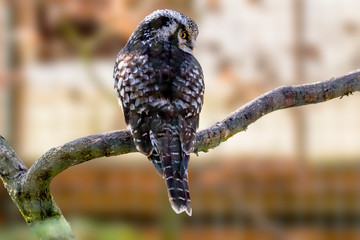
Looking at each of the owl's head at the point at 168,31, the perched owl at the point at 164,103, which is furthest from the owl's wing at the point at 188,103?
the owl's head at the point at 168,31

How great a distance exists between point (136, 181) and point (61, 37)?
1277mm

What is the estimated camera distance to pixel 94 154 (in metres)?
2.20

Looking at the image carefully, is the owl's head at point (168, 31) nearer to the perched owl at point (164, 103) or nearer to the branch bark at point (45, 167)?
the perched owl at point (164, 103)

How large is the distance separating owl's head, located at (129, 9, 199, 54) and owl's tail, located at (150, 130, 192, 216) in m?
0.57

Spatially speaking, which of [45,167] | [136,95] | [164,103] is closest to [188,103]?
[164,103]

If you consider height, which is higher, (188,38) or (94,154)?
(188,38)

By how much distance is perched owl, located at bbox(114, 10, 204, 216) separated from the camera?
86.4 inches

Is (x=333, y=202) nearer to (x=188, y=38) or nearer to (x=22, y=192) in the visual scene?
(x=188, y=38)

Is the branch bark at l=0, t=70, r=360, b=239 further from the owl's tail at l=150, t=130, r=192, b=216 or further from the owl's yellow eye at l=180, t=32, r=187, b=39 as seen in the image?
the owl's yellow eye at l=180, t=32, r=187, b=39

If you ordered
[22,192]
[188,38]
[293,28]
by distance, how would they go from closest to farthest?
[22,192]
[188,38]
[293,28]

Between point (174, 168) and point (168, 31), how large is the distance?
729mm

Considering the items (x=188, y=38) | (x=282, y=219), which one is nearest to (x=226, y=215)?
(x=282, y=219)

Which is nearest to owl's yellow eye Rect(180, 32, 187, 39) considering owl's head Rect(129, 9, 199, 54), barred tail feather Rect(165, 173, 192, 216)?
owl's head Rect(129, 9, 199, 54)

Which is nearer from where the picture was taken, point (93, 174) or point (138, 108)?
point (138, 108)
